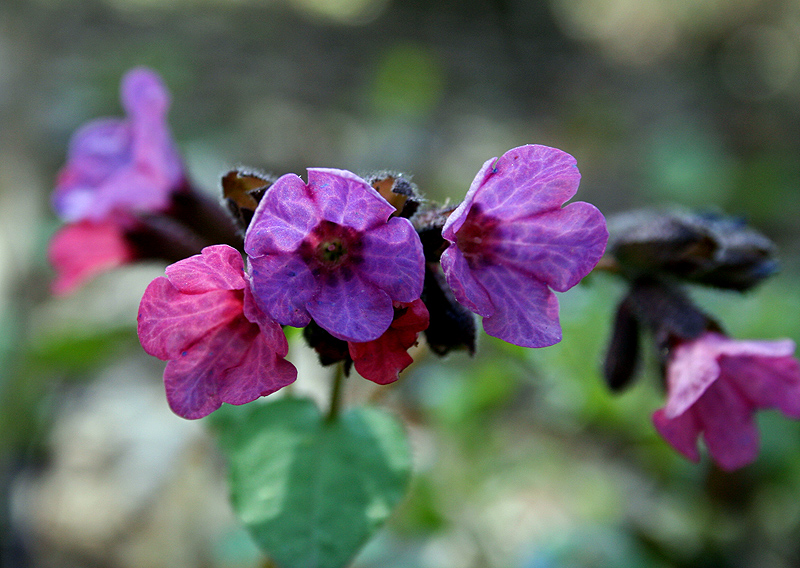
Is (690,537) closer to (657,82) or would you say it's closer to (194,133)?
(194,133)

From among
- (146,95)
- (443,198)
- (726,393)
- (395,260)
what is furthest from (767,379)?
(443,198)

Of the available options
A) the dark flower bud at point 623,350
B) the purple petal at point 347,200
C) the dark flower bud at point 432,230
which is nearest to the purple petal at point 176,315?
the purple petal at point 347,200

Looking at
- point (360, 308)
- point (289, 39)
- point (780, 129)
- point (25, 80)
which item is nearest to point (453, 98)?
point (289, 39)

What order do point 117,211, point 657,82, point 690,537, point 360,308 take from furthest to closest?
point 657,82
point 690,537
point 117,211
point 360,308

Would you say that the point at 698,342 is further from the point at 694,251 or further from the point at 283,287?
the point at 283,287

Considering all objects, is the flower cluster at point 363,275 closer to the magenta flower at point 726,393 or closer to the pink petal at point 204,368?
the pink petal at point 204,368
